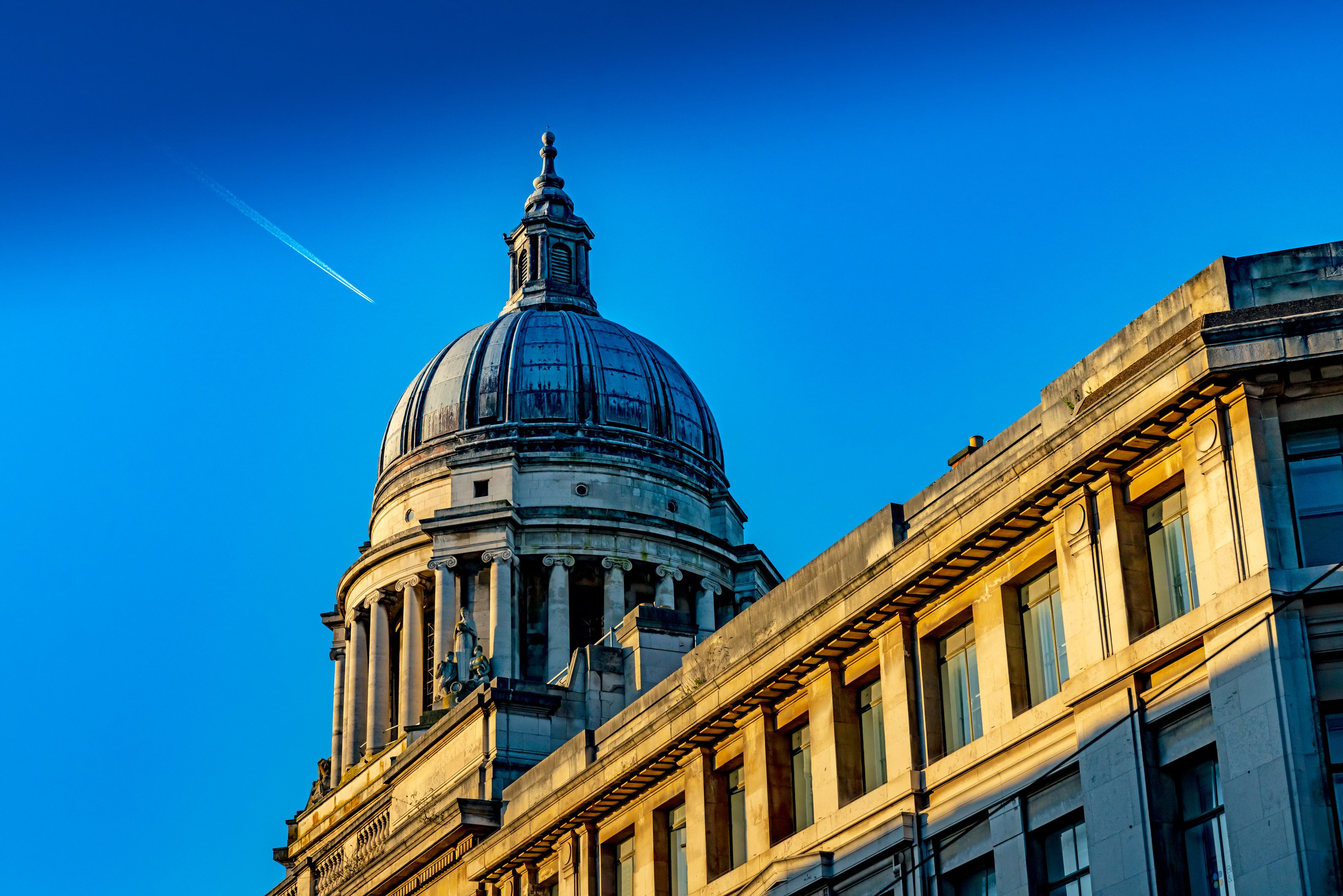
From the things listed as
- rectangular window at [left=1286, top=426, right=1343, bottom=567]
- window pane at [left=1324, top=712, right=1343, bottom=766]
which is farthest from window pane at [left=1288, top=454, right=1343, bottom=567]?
window pane at [left=1324, top=712, right=1343, bottom=766]

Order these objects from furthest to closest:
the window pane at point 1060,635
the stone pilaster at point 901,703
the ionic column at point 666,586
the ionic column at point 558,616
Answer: the ionic column at point 666,586
the ionic column at point 558,616
the stone pilaster at point 901,703
the window pane at point 1060,635

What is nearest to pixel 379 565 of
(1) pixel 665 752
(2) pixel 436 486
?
(2) pixel 436 486

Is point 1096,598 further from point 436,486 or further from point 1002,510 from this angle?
point 436,486

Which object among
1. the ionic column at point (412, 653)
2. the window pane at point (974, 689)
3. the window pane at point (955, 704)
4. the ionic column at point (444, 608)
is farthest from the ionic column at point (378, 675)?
the window pane at point (974, 689)

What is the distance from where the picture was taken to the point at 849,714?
135 ft

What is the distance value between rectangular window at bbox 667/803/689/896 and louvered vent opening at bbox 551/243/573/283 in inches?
2338

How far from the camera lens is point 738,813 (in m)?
44.5

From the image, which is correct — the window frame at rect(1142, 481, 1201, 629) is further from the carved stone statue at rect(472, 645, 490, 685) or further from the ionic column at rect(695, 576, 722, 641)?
the ionic column at rect(695, 576, 722, 641)

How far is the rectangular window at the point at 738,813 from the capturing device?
144 feet

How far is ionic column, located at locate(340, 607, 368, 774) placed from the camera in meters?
92.9

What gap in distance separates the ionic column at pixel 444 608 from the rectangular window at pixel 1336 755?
59.0 metres

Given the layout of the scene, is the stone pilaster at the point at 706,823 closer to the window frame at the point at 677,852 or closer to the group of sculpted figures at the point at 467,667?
the window frame at the point at 677,852

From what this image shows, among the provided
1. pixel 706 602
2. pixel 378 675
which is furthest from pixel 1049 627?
pixel 378 675

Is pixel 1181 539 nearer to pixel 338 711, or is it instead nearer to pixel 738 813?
pixel 738 813
